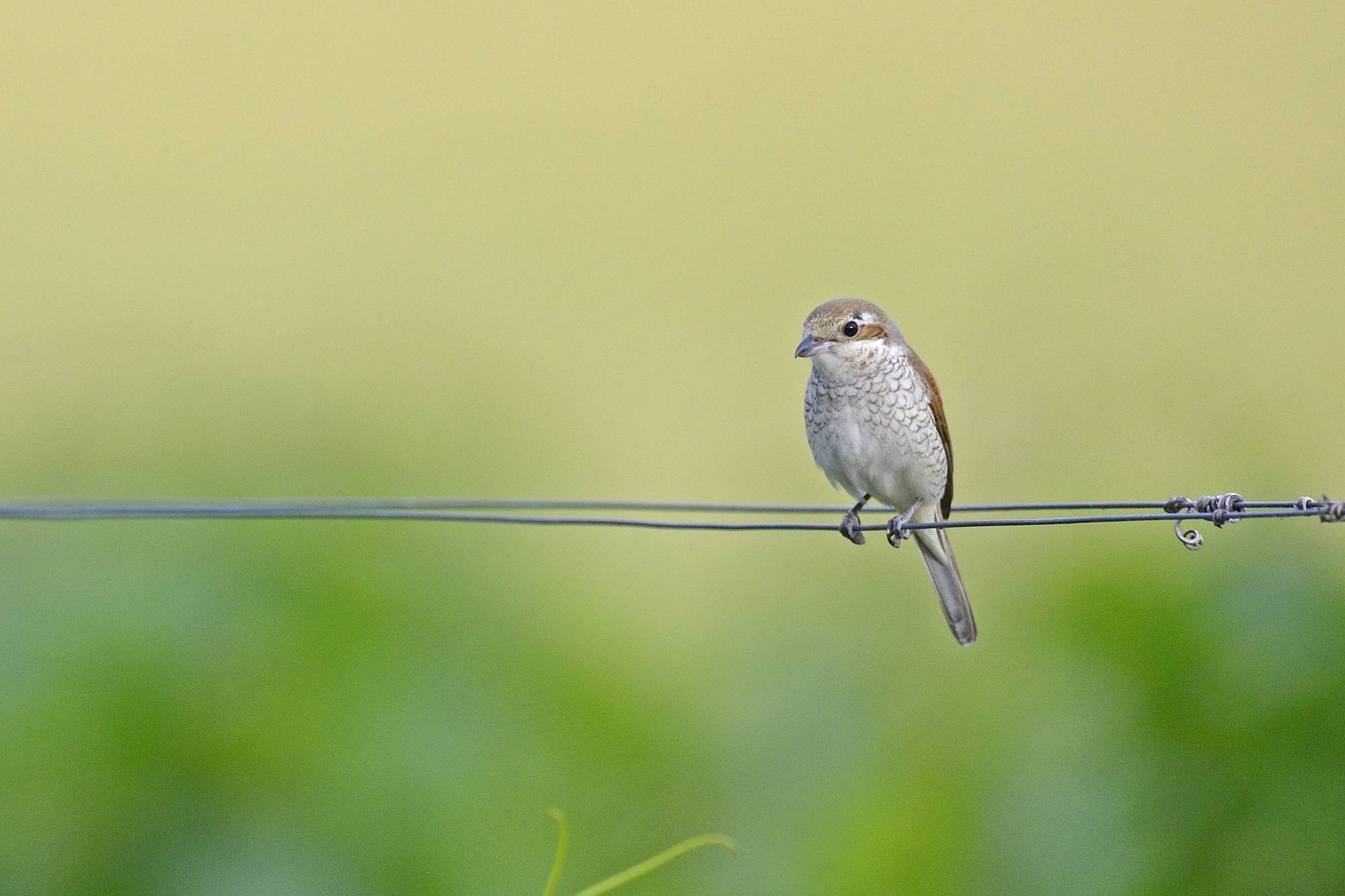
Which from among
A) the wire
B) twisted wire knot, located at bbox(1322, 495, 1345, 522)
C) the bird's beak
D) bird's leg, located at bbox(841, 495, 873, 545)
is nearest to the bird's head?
the bird's beak

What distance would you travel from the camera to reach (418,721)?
606cm

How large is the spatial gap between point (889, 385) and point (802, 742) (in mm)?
2351

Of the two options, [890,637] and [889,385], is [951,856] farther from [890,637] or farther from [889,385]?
[889,385]

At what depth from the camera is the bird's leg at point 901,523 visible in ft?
14.0

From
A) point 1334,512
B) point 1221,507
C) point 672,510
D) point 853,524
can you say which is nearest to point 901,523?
point 853,524

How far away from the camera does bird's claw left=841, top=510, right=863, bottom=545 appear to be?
13.2 ft

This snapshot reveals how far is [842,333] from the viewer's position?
4707 mm

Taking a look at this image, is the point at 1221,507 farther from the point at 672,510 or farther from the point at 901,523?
the point at 901,523

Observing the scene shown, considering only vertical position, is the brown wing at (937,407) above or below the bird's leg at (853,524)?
above

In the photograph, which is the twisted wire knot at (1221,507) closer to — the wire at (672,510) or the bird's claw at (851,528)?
the wire at (672,510)

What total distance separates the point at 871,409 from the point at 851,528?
798mm

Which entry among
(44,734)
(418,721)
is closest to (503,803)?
(418,721)

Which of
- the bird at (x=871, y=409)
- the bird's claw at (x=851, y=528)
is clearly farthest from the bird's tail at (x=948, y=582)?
the bird's claw at (x=851, y=528)

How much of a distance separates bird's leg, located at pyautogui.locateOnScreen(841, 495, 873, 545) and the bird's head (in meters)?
0.53
